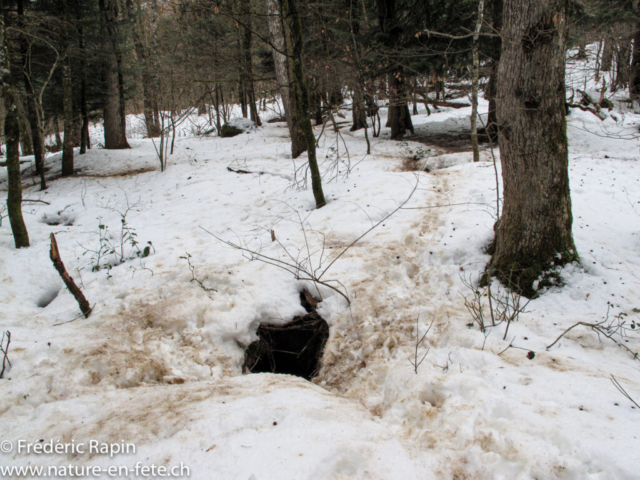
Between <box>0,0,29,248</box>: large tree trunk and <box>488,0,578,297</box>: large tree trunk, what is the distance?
6542 mm

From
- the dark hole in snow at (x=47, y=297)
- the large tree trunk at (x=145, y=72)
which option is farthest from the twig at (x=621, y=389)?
the large tree trunk at (x=145, y=72)

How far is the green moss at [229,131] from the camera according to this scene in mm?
14953

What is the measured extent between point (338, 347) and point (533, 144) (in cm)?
292

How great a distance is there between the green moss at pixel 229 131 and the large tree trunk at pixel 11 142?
997 centimetres

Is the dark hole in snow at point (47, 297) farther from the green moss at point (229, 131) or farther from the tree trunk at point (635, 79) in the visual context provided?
the tree trunk at point (635, 79)

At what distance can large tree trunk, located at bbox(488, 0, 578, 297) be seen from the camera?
3.24 meters

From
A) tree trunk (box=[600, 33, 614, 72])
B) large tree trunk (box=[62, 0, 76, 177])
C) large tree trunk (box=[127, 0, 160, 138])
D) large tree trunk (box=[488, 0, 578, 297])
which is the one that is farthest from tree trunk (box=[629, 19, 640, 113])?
large tree trunk (box=[62, 0, 76, 177])

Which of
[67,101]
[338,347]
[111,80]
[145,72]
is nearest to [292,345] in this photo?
[338,347]

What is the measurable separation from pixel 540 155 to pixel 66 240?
6901mm

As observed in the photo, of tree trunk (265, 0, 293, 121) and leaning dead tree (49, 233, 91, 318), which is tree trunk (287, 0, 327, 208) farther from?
A: leaning dead tree (49, 233, 91, 318)

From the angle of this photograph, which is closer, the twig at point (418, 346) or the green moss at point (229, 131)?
the twig at point (418, 346)

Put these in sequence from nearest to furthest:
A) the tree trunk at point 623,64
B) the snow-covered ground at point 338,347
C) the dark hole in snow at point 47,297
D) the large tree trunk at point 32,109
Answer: the snow-covered ground at point 338,347, the dark hole in snow at point 47,297, the large tree trunk at point 32,109, the tree trunk at point 623,64

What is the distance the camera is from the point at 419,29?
36.1 ft

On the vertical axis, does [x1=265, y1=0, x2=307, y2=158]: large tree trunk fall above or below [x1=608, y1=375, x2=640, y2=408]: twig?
above
